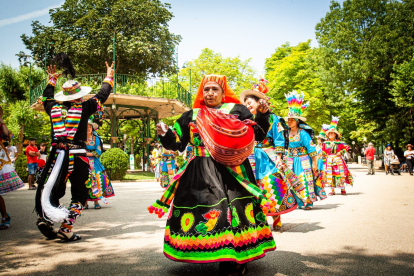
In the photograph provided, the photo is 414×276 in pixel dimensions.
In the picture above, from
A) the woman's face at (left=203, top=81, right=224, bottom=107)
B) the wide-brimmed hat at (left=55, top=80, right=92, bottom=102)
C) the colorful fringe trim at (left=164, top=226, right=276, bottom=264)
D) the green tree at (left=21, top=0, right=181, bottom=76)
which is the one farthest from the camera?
the green tree at (left=21, top=0, right=181, bottom=76)

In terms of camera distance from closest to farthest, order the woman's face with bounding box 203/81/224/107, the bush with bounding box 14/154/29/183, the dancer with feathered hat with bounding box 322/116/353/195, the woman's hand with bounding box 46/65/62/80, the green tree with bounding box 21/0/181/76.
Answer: the woman's face with bounding box 203/81/224/107 < the woman's hand with bounding box 46/65/62/80 < the dancer with feathered hat with bounding box 322/116/353/195 < the bush with bounding box 14/154/29/183 < the green tree with bounding box 21/0/181/76

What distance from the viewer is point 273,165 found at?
5039 mm

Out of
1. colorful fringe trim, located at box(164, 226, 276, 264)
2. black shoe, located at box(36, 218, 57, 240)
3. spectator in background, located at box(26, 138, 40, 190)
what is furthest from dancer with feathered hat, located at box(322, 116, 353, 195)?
spectator in background, located at box(26, 138, 40, 190)

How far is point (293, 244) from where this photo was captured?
4707 mm

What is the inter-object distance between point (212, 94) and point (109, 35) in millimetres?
25423

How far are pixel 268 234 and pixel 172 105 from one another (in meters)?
20.3

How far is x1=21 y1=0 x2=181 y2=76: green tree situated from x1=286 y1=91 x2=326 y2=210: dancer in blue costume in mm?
20693

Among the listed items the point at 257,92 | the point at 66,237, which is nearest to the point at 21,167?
the point at 66,237

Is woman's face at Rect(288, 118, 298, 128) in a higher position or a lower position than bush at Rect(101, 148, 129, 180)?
higher

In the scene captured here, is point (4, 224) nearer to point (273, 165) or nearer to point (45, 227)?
point (45, 227)

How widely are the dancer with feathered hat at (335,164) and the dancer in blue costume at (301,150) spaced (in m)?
4.68

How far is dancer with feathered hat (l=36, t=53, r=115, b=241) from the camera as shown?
4797mm

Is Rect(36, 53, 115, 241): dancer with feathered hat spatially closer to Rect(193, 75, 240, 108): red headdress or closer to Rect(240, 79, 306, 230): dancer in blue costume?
Rect(193, 75, 240, 108): red headdress

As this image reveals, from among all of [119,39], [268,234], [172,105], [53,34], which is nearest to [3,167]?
[268,234]
